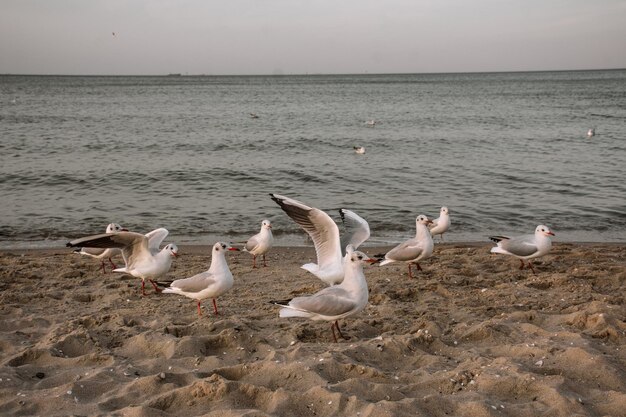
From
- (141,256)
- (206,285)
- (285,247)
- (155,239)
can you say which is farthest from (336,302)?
(285,247)

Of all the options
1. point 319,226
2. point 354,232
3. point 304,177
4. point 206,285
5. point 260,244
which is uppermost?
point 319,226

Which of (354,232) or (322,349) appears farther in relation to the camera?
(354,232)

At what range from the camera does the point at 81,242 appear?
23.3 ft

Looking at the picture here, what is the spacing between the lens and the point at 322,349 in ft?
19.4

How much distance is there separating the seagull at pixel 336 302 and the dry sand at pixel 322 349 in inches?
11.0

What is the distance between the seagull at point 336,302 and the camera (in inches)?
243

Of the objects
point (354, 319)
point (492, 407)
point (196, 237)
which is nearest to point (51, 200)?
point (196, 237)

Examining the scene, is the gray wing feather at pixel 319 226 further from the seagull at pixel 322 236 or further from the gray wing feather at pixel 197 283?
the gray wing feather at pixel 197 283

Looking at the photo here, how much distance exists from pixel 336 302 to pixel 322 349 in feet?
1.70

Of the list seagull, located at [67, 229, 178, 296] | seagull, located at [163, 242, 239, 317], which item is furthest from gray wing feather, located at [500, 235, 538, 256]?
seagull, located at [67, 229, 178, 296]

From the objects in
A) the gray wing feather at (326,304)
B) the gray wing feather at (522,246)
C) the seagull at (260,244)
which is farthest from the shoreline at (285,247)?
the gray wing feather at (326,304)

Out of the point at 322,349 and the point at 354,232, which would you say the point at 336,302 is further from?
the point at 354,232

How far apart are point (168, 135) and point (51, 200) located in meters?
18.5

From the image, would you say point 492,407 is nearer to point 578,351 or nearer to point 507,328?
point 578,351
